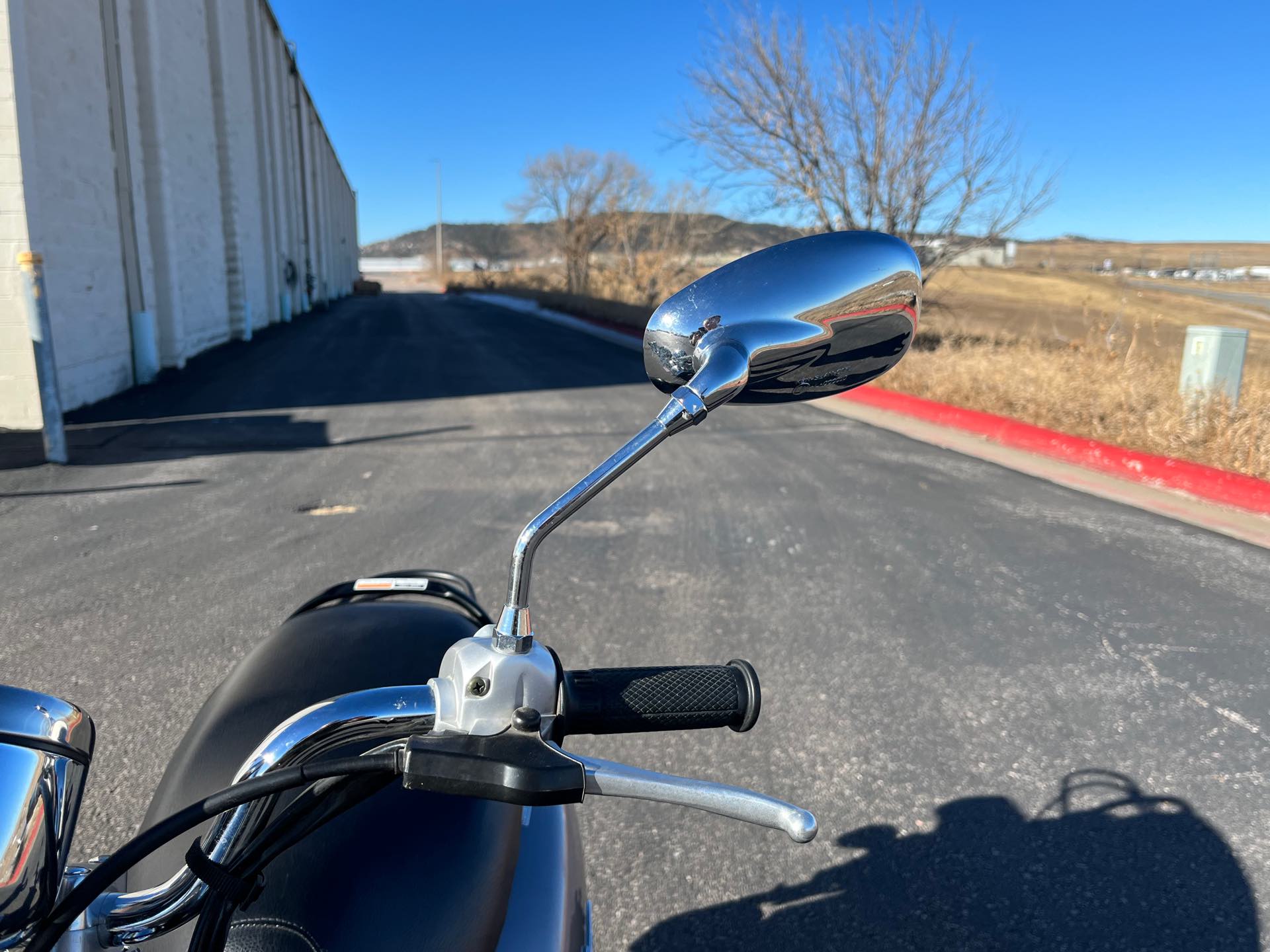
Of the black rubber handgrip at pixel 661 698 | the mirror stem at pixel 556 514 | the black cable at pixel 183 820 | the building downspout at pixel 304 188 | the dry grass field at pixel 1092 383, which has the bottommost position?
the dry grass field at pixel 1092 383

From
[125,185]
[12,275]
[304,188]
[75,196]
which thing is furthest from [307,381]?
[304,188]

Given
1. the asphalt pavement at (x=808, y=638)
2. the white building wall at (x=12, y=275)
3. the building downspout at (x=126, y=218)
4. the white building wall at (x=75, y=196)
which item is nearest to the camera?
the asphalt pavement at (x=808, y=638)

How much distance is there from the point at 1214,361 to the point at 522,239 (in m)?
72.3

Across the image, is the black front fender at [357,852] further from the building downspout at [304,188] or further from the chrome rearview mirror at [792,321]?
the building downspout at [304,188]

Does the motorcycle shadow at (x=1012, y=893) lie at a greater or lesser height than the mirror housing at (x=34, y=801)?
lesser

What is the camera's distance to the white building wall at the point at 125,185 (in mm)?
8195

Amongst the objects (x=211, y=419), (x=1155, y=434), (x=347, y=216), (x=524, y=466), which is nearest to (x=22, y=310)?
(x=211, y=419)

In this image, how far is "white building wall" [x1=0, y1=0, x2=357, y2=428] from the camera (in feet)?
26.9

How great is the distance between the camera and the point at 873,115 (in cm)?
1473

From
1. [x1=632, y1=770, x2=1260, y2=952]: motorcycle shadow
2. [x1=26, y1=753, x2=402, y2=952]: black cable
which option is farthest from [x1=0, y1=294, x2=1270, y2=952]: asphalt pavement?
[x1=26, y1=753, x2=402, y2=952]: black cable

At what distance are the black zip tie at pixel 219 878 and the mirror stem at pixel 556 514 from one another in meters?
0.36

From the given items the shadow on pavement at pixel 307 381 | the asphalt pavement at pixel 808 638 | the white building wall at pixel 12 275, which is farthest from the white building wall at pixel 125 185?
the asphalt pavement at pixel 808 638

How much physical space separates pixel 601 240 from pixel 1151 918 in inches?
1668

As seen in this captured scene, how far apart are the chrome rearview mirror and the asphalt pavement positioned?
77 centimetres
